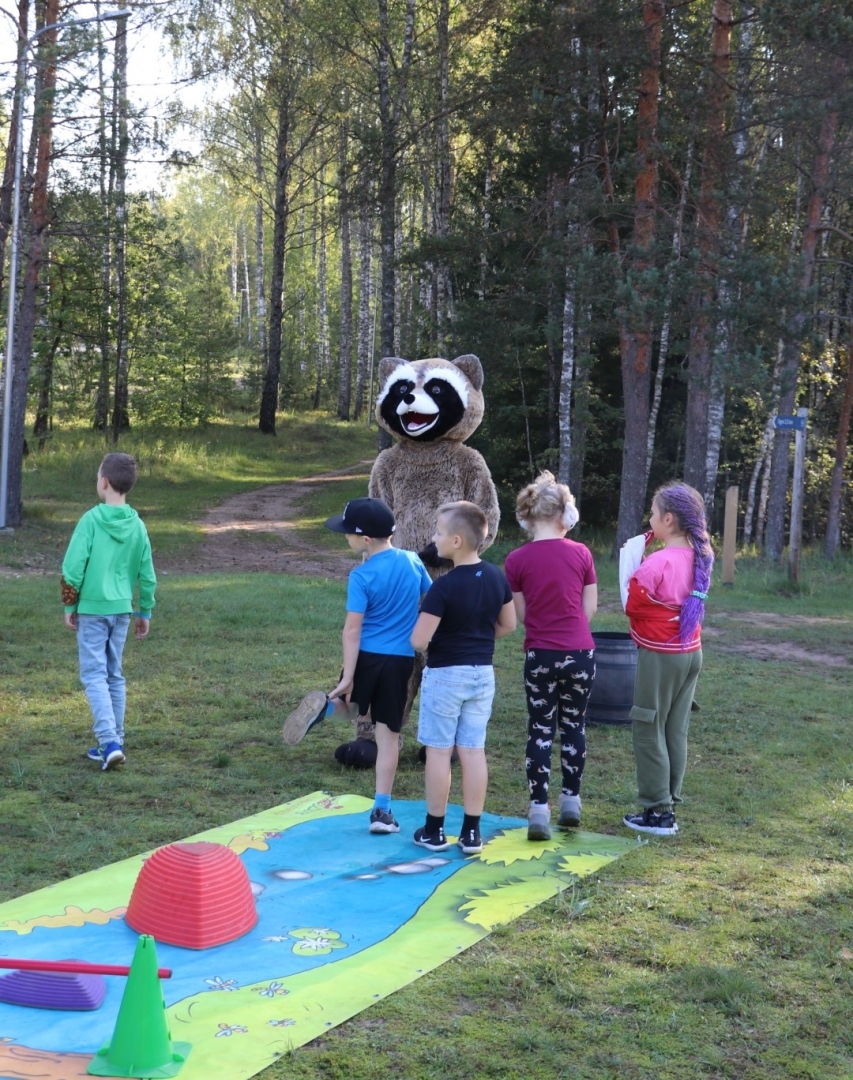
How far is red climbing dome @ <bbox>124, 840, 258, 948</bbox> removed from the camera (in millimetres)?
4172

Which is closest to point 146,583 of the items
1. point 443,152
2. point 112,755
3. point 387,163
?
point 112,755

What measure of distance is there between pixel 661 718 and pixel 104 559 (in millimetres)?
3208

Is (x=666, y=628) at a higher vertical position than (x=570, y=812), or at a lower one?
higher

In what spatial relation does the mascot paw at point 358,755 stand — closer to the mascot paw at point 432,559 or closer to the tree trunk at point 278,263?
the mascot paw at point 432,559

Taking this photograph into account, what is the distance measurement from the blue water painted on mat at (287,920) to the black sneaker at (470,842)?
0.05 metres

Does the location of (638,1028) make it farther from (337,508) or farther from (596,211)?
(337,508)

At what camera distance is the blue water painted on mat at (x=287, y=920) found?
3541mm

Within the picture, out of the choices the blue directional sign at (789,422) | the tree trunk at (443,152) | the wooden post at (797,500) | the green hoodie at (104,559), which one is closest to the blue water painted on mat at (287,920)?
the green hoodie at (104,559)

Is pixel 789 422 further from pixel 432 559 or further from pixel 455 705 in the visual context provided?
pixel 455 705

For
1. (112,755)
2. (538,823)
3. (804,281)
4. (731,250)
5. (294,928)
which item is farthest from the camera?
(804,281)

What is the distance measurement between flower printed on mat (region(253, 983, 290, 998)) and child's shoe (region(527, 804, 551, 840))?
1861 millimetres

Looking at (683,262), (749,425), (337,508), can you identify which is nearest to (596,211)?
(683,262)

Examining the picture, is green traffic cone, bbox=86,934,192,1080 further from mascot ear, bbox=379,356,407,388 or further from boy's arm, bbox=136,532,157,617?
mascot ear, bbox=379,356,407,388

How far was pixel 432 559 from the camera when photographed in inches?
267
